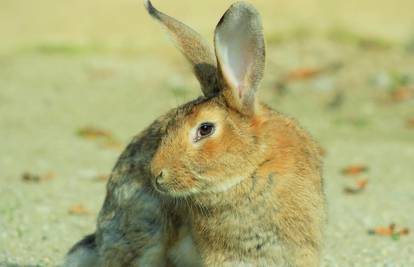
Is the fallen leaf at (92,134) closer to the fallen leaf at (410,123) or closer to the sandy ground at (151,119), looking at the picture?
the sandy ground at (151,119)

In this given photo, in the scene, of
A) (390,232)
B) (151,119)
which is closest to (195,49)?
(390,232)

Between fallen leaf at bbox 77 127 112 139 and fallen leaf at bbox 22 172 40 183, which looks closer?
fallen leaf at bbox 22 172 40 183

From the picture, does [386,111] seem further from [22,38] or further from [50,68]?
[22,38]

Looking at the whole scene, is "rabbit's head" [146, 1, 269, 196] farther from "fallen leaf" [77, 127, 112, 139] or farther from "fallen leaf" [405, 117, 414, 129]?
"fallen leaf" [405, 117, 414, 129]

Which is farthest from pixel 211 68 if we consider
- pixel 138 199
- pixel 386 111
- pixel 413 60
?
pixel 413 60

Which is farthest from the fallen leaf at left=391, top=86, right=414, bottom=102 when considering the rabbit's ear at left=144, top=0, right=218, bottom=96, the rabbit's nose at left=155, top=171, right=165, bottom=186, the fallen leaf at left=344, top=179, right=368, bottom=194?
the rabbit's nose at left=155, top=171, right=165, bottom=186

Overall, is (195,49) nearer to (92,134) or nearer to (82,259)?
(82,259)

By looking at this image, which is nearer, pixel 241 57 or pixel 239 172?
pixel 239 172
